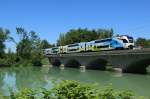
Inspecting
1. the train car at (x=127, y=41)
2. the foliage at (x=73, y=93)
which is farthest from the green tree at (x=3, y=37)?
the foliage at (x=73, y=93)

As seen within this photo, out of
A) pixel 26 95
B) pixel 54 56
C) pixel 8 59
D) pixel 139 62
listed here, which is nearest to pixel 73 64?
pixel 54 56

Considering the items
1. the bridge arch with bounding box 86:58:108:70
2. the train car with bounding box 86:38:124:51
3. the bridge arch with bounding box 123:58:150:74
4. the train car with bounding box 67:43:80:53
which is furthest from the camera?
the train car with bounding box 67:43:80:53

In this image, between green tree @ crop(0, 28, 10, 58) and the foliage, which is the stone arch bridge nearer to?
green tree @ crop(0, 28, 10, 58)

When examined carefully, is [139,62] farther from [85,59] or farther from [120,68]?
[85,59]

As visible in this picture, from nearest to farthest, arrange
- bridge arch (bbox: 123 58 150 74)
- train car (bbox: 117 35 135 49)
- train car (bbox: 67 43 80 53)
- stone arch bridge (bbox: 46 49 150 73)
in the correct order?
stone arch bridge (bbox: 46 49 150 73) → bridge arch (bbox: 123 58 150 74) → train car (bbox: 117 35 135 49) → train car (bbox: 67 43 80 53)

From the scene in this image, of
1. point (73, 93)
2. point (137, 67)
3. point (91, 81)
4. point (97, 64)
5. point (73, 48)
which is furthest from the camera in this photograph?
point (73, 48)

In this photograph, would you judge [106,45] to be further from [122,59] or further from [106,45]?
[122,59]

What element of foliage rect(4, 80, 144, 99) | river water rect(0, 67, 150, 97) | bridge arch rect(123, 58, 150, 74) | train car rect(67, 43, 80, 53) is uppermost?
train car rect(67, 43, 80, 53)

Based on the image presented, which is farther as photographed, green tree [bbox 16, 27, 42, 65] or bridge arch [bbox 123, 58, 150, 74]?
green tree [bbox 16, 27, 42, 65]

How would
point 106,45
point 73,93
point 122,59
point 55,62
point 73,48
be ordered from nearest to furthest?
point 73,93 < point 122,59 < point 106,45 < point 73,48 < point 55,62

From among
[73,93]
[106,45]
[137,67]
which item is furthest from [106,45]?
[73,93]

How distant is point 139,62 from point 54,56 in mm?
35840

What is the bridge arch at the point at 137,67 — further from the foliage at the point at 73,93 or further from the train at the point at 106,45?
the foliage at the point at 73,93

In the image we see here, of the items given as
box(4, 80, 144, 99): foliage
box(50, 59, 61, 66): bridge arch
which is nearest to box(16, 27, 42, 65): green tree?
box(50, 59, 61, 66): bridge arch
